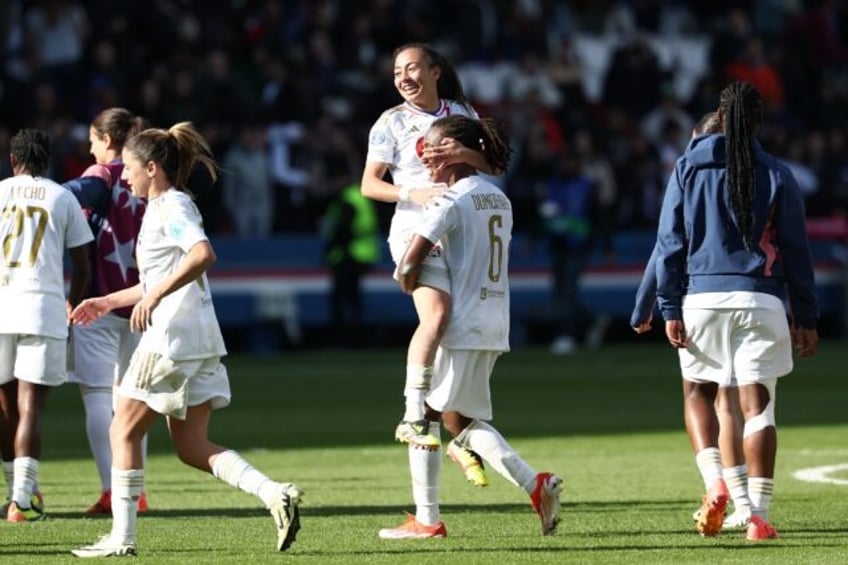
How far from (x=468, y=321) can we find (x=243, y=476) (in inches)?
52.1

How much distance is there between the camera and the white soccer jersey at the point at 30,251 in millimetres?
A: 10805

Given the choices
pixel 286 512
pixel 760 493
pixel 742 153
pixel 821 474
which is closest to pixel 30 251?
pixel 286 512

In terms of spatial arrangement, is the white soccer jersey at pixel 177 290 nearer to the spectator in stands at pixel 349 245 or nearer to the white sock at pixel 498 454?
the white sock at pixel 498 454

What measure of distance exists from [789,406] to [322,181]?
30.0 ft

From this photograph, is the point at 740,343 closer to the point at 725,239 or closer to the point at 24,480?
the point at 725,239

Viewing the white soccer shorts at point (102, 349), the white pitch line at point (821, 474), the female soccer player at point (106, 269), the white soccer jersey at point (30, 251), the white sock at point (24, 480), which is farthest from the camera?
the white pitch line at point (821, 474)

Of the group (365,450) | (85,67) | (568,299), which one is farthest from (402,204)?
(85,67)

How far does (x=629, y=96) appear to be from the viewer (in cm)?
2933

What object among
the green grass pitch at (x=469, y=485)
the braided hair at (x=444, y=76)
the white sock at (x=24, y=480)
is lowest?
the green grass pitch at (x=469, y=485)

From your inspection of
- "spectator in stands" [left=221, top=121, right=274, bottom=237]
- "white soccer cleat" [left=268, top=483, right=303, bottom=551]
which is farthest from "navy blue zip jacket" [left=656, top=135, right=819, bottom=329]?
"spectator in stands" [left=221, top=121, right=274, bottom=237]

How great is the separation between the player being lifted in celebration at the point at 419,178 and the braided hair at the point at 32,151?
5.85ft

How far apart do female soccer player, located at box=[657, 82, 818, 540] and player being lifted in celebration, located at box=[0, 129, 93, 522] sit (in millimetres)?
3272

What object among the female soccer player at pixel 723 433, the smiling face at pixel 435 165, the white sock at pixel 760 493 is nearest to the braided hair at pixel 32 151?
the smiling face at pixel 435 165

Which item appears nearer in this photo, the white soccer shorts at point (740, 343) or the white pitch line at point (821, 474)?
the white soccer shorts at point (740, 343)
